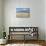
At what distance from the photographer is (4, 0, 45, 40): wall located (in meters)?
3.95

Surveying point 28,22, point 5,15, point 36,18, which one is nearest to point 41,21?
point 36,18

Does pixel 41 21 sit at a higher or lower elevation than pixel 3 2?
lower

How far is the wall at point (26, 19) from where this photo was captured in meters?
3.95

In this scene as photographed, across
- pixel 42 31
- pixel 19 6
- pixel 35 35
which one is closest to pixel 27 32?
pixel 35 35

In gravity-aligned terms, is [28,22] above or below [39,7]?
below

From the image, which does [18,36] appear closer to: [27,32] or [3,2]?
[27,32]

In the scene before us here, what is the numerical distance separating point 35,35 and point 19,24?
26.6 inches

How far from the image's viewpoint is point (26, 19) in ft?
13.0

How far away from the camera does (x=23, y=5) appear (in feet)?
13.0

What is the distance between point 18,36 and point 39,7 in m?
1.25

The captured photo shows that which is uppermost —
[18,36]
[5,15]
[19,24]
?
[5,15]

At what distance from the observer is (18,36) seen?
3912mm

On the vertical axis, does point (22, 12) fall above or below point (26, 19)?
above

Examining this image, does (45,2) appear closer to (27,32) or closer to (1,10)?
(27,32)
